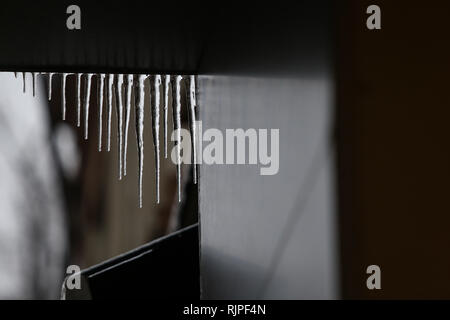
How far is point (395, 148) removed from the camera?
0.68m

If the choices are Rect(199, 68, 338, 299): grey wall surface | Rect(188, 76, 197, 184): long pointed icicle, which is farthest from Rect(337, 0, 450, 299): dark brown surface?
Rect(188, 76, 197, 184): long pointed icicle

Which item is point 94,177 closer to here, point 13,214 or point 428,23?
point 13,214

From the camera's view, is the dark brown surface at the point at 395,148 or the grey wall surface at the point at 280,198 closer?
the dark brown surface at the point at 395,148

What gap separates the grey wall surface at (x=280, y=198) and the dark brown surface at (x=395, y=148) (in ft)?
0.17

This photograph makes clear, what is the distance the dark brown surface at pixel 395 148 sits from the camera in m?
0.63

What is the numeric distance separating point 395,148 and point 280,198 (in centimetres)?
37

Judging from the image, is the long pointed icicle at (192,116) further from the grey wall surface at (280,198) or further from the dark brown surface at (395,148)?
the dark brown surface at (395,148)

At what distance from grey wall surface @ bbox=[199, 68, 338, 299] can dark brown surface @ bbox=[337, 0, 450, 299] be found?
0.05m

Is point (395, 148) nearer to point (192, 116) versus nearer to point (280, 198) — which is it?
point (280, 198)

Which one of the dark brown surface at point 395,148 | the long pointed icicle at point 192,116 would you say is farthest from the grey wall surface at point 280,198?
the long pointed icicle at point 192,116

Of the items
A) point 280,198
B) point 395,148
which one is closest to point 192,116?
point 280,198

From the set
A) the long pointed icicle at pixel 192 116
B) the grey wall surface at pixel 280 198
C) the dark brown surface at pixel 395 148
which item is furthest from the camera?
the long pointed icicle at pixel 192 116

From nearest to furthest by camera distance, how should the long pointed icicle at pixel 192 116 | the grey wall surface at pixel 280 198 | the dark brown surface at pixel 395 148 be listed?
the dark brown surface at pixel 395 148 < the grey wall surface at pixel 280 198 < the long pointed icicle at pixel 192 116

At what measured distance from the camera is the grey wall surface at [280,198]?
2.65 feet
